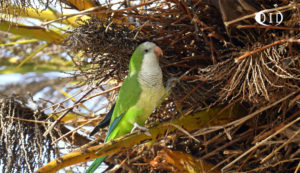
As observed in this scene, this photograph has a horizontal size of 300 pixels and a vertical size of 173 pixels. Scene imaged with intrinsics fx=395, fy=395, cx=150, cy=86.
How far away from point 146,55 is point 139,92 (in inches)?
8.8

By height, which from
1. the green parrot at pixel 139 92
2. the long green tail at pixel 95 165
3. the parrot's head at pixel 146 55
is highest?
the parrot's head at pixel 146 55

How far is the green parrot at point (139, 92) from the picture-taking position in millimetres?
2066

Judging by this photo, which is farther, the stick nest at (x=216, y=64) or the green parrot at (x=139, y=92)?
the green parrot at (x=139, y=92)

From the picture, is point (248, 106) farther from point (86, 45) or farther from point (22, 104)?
point (22, 104)

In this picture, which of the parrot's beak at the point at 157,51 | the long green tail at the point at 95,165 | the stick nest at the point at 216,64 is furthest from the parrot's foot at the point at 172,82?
the long green tail at the point at 95,165

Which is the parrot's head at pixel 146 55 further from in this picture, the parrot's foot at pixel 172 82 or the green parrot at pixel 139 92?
the parrot's foot at pixel 172 82

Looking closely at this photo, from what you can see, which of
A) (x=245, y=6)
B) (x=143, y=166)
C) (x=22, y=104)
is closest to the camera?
(x=245, y=6)

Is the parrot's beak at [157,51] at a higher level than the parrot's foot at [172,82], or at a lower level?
higher

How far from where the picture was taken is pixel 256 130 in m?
2.10

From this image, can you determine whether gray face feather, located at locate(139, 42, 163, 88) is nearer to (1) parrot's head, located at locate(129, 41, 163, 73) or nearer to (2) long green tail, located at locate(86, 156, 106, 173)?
(1) parrot's head, located at locate(129, 41, 163, 73)

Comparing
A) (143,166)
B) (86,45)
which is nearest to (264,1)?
(86,45)

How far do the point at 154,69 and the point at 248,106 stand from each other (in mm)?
586

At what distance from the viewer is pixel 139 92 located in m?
2.16

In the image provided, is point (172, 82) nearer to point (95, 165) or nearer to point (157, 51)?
point (157, 51)
